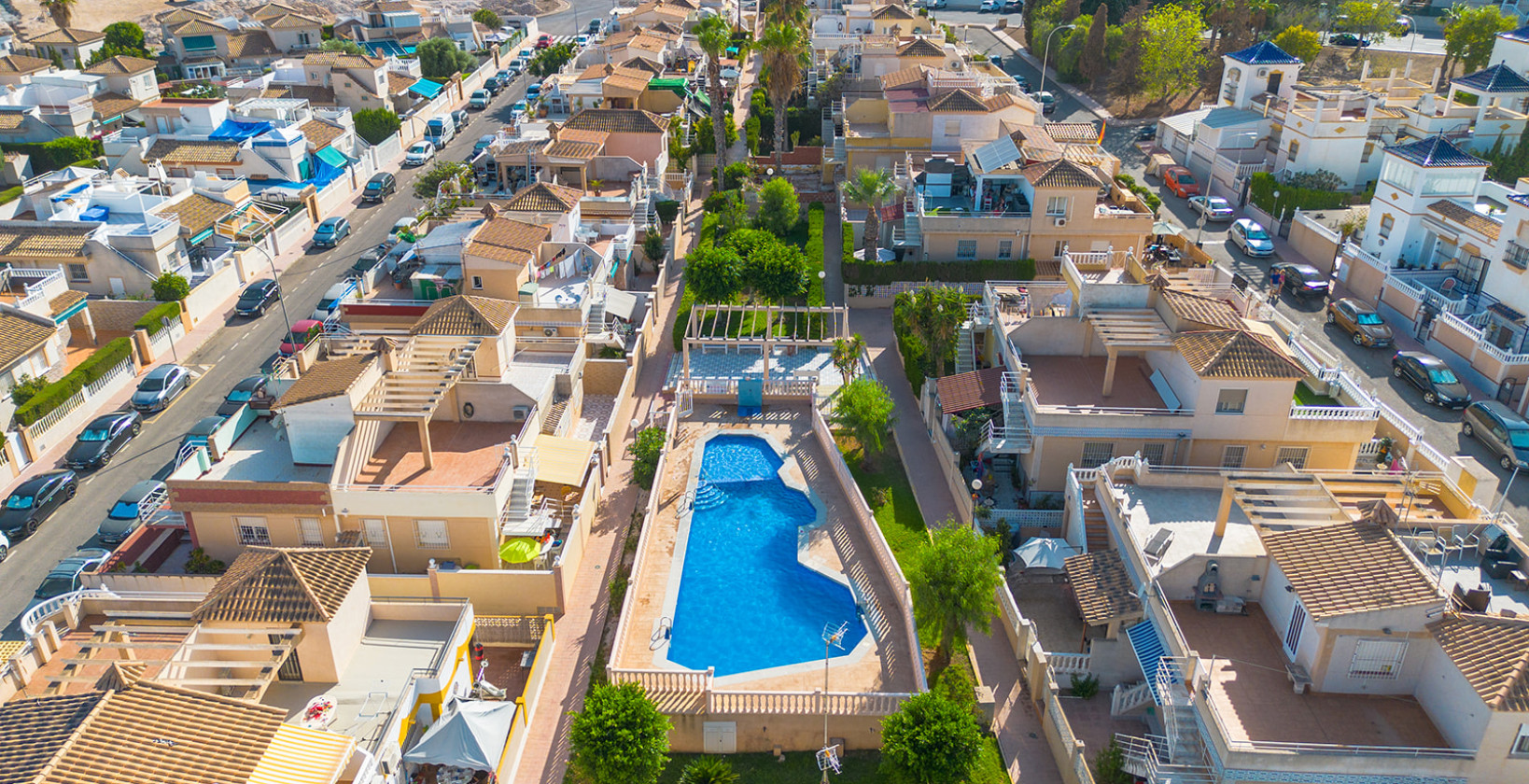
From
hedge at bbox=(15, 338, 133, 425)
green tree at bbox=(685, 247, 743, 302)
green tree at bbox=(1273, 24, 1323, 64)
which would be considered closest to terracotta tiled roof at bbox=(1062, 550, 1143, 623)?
green tree at bbox=(685, 247, 743, 302)

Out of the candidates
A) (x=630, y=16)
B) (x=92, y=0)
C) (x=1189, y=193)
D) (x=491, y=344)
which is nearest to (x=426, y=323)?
(x=491, y=344)

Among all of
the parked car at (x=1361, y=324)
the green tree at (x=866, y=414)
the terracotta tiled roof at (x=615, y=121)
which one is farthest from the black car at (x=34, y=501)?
the parked car at (x=1361, y=324)

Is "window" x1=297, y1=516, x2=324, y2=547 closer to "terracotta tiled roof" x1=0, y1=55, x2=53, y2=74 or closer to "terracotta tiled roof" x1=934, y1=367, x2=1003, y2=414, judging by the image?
"terracotta tiled roof" x1=934, y1=367, x2=1003, y2=414

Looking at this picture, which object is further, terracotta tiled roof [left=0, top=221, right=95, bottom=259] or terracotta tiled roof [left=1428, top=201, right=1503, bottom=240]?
terracotta tiled roof [left=0, top=221, right=95, bottom=259]

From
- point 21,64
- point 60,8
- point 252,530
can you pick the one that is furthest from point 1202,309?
point 60,8

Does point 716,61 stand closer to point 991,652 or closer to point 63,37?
point 991,652

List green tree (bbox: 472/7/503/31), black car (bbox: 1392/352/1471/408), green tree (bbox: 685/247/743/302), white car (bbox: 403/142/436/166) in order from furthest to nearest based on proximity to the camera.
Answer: green tree (bbox: 472/7/503/31) < white car (bbox: 403/142/436/166) < green tree (bbox: 685/247/743/302) < black car (bbox: 1392/352/1471/408)

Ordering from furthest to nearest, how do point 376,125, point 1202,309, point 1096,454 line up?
1. point 376,125
2. point 1202,309
3. point 1096,454
